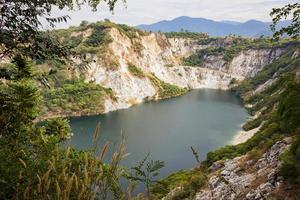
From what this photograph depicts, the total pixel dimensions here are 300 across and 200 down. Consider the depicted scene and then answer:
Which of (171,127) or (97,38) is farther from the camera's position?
(97,38)

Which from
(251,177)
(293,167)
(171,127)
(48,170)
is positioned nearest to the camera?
(48,170)

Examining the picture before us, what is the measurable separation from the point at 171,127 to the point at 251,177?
262 ft

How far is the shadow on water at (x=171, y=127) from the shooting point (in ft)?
258

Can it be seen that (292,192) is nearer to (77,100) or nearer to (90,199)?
(90,199)

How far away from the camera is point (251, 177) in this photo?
26469 mm

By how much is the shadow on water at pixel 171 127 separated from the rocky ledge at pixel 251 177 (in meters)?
27.8

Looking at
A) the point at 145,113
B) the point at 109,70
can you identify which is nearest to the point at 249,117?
the point at 145,113

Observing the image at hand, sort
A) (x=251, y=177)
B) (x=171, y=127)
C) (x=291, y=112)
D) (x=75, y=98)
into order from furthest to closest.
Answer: (x=75, y=98), (x=171, y=127), (x=291, y=112), (x=251, y=177)

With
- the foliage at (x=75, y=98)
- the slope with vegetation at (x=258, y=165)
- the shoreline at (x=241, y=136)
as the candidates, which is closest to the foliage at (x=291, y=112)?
the slope with vegetation at (x=258, y=165)

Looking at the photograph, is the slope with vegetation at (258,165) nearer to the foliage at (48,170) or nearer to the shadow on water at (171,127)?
the foliage at (48,170)

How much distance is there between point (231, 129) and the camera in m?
105

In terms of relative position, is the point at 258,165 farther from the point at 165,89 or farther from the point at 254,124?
the point at 165,89

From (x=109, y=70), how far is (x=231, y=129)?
3155 inches

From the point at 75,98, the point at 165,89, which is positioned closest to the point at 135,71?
the point at 165,89
